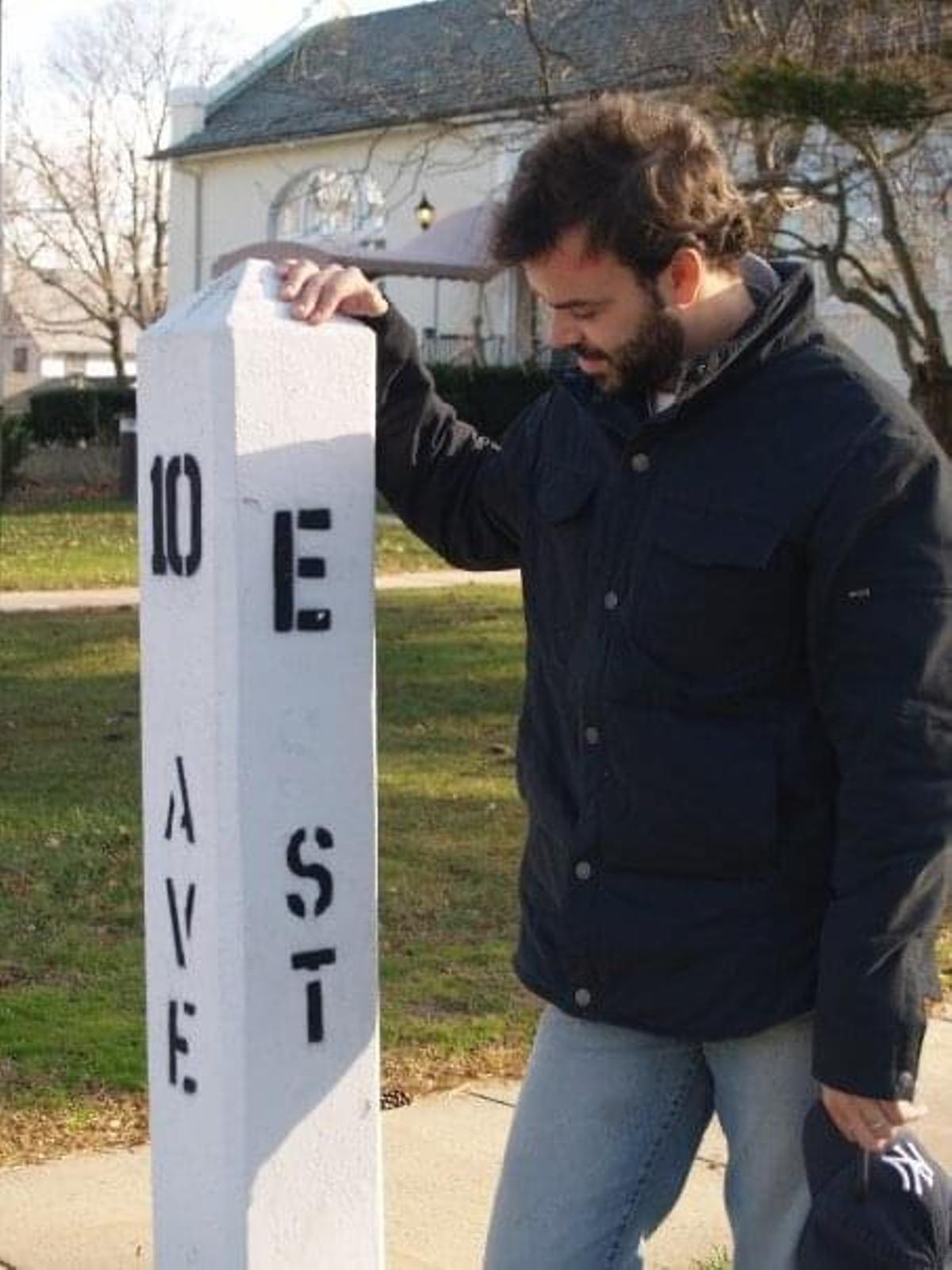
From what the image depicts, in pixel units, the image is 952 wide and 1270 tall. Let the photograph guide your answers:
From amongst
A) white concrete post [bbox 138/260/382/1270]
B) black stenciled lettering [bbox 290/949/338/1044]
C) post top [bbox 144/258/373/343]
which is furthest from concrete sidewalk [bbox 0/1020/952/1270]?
post top [bbox 144/258/373/343]

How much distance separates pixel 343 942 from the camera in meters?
3.39

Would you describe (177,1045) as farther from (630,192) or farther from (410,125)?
(410,125)

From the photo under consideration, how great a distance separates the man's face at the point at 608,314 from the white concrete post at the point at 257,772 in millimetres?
477

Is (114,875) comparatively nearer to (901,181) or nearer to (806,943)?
(806,943)

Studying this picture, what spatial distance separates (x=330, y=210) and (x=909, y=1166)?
35.4 m

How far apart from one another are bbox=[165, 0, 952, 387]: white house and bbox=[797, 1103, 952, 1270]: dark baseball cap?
177 inches

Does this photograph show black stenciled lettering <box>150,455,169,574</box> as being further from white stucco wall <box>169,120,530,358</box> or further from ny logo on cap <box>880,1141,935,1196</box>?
white stucco wall <box>169,120,530,358</box>

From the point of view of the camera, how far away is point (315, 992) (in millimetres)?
3359

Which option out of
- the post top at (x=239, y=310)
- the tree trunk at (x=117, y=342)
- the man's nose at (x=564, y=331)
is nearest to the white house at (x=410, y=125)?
the post top at (x=239, y=310)

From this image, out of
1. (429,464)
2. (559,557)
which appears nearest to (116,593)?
(429,464)

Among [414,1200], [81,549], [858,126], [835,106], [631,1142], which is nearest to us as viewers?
[631,1142]

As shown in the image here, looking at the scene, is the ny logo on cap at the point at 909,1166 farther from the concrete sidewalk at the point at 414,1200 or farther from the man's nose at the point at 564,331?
the concrete sidewalk at the point at 414,1200

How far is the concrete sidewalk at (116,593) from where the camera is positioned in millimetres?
15695

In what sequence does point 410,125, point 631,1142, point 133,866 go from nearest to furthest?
point 631,1142 < point 133,866 < point 410,125
